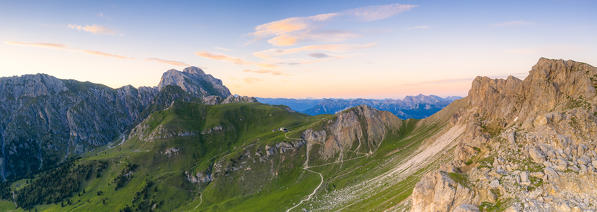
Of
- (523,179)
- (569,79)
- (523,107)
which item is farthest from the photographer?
(523,107)

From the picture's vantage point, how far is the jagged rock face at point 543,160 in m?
64.2

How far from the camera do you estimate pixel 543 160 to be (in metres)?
72.6

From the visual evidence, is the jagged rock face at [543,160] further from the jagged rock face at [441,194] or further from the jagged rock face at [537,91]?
the jagged rock face at [537,91]

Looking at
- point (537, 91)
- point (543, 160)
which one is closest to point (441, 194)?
point (543, 160)

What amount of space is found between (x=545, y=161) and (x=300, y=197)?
130508 millimetres

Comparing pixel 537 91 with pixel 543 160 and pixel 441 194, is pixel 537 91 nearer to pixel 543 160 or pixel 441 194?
pixel 543 160

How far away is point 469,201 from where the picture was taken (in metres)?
73.8

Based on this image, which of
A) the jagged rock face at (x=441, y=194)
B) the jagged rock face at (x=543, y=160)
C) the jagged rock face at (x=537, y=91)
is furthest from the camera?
the jagged rock face at (x=537, y=91)

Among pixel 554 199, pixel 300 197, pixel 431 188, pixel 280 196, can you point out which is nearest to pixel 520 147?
pixel 554 199

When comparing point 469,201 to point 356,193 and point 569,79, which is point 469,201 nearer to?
point 569,79

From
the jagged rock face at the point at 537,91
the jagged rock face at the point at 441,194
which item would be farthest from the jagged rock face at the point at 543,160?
the jagged rock face at the point at 537,91

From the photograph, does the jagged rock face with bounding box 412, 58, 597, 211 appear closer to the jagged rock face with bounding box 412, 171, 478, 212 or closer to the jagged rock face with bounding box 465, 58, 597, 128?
the jagged rock face with bounding box 412, 171, 478, 212

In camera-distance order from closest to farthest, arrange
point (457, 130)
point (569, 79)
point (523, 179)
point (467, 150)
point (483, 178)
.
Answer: point (523, 179), point (483, 178), point (467, 150), point (569, 79), point (457, 130)

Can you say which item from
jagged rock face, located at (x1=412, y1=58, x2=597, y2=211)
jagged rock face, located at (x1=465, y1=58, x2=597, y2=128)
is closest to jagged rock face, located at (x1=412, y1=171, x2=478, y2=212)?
jagged rock face, located at (x1=412, y1=58, x2=597, y2=211)
